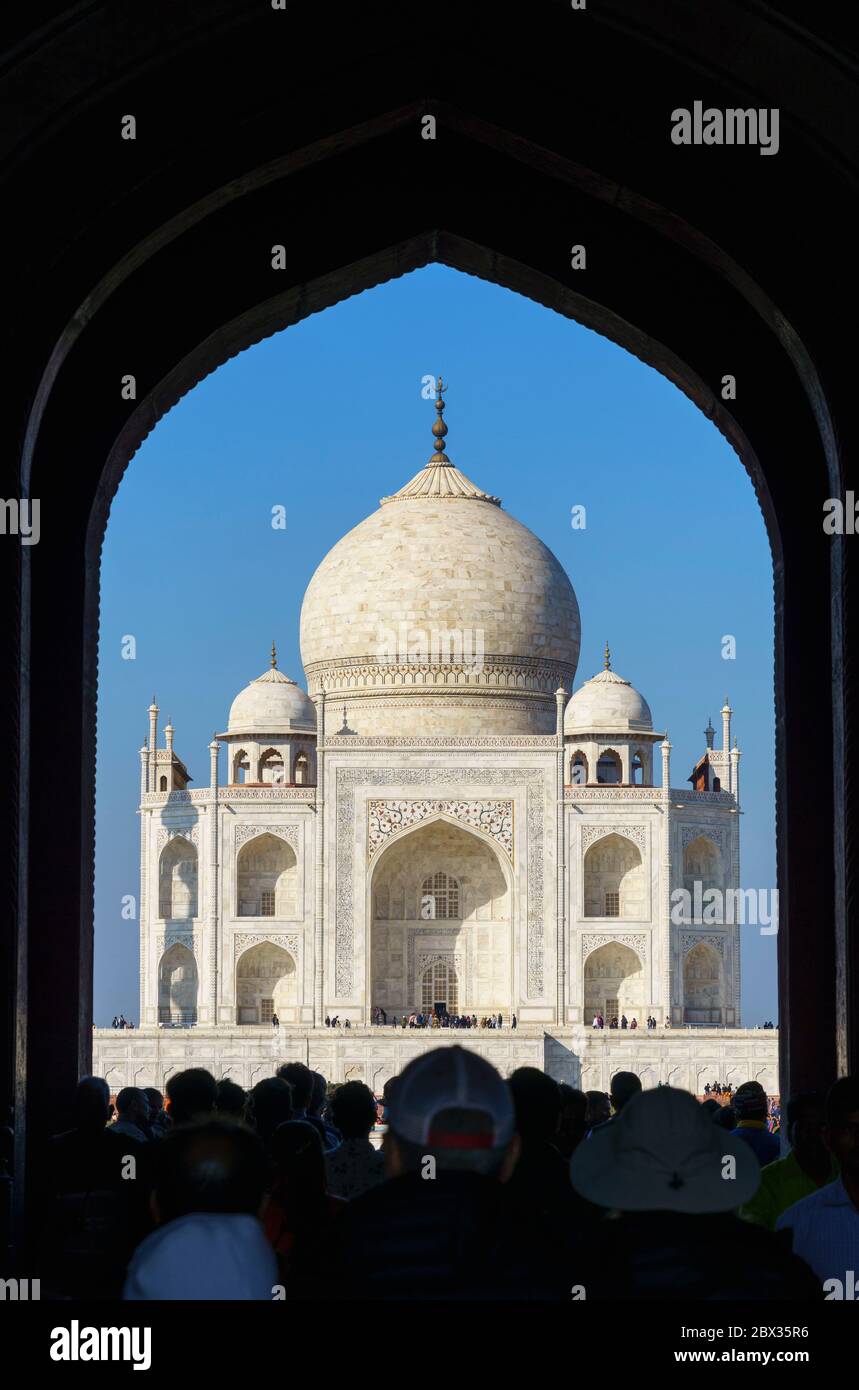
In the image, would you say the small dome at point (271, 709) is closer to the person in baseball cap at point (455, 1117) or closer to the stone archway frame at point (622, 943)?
the stone archway frame at point (622, 943)

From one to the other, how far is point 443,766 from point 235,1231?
79.9ft

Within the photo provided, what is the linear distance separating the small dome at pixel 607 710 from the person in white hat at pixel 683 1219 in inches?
1048

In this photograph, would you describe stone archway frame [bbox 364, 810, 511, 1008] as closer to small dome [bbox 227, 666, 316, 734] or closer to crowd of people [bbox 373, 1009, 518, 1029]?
crowd of people [bbox 373, 1009, 518, 1029]

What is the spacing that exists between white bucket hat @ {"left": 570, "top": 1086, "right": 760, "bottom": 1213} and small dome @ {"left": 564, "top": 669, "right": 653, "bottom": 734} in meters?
26.6

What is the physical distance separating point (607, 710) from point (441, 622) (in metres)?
2.71

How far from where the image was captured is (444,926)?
27734 millimetres

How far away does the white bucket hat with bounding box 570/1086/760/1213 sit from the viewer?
233 centimetres

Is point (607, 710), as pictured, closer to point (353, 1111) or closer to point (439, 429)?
point (439, 429)

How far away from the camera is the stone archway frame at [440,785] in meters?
26.6

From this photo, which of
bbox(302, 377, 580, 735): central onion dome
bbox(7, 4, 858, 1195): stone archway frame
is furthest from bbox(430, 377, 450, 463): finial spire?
bbox(7, 4, 858, 1195): stone archway frame

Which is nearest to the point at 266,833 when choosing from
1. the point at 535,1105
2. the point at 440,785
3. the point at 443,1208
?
the point at 440,785

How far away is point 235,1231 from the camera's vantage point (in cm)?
229

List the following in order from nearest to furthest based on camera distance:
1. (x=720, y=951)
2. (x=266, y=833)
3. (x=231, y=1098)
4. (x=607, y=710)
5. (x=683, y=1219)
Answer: (x=683, y=1219)
(x=231, y=1098)
(x=266, y=833)
(x=720, y=951)
(x=607, y=710)

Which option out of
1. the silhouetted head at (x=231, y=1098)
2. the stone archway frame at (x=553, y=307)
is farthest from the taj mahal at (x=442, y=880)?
the silhouetted head at (x=231, y=1098)
